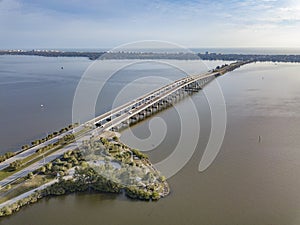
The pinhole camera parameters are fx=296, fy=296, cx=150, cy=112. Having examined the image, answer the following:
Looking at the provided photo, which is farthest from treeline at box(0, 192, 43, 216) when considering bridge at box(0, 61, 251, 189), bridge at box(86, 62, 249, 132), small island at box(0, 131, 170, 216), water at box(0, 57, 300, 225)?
bridge at box(86, 62, 249, 132)

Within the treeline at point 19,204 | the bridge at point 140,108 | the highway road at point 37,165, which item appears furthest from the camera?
the bridge at point 140,108

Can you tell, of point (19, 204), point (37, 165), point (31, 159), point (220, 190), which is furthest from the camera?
point (31, 159)

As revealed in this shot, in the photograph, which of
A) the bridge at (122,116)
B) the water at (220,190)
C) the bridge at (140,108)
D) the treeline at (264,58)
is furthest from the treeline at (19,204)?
the treeline at (264,58)

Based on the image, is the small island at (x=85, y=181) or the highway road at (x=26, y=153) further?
the highway road at (x=26, y=153)

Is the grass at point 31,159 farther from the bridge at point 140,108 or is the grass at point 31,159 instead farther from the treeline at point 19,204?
the bridge at point 140,108

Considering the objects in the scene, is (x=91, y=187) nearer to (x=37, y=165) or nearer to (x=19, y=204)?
(x=19, y=204)

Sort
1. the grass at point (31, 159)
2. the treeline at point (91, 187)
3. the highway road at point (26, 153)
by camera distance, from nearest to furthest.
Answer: the treeline at point (91, 187) < the grass at point (31, 159) < the highway road at point (26, 153)

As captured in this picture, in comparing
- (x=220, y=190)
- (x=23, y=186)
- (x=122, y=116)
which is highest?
(x=122, y=116)

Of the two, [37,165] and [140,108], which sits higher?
[140,108]

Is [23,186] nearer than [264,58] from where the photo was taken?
Yes

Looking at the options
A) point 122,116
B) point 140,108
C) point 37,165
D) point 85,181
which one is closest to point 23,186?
point 37,165

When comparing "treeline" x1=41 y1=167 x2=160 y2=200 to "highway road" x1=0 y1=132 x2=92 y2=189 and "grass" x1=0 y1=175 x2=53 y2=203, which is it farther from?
"highway road" x1=0 y1=132 x2=92 y2=189

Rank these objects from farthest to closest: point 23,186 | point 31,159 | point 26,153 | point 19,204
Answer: point 26,153
point 31,159
point 23,186
point 19,204
